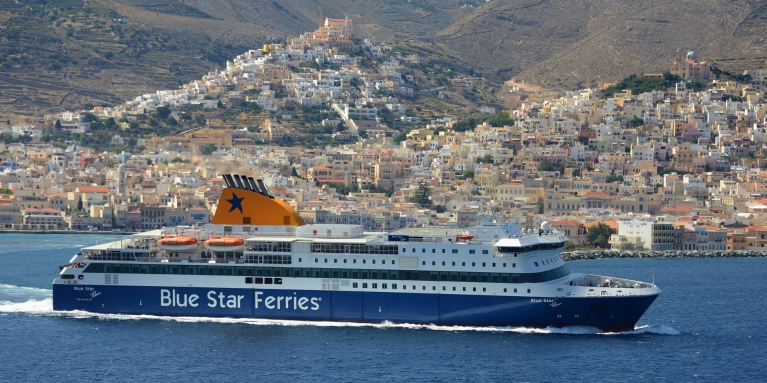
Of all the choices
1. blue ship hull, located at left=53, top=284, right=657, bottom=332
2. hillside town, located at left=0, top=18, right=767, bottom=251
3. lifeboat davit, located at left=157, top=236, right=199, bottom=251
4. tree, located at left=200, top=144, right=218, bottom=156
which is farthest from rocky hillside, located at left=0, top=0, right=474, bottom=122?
lifeboat davit, located at left=157, top=236, right=199, bottom=251

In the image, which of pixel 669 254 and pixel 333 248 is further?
pixel 669 254

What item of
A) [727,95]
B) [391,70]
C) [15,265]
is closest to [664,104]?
[727,95]

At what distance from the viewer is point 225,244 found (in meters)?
42.5

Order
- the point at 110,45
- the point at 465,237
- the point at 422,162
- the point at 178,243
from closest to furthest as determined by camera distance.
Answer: the point at 465,237 < the point at 178,243 < the point at 422,162 < the point at 110,45

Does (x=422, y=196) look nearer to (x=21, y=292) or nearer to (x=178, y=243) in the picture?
(x=21, y=292)

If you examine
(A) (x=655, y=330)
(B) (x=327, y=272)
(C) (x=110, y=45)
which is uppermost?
(C) (x=110, y=45)

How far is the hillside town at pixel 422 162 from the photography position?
7644cm

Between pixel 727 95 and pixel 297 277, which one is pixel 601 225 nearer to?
pixel 297 277

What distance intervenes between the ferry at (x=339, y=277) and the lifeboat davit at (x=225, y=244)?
0.13ft

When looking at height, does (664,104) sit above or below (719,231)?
above

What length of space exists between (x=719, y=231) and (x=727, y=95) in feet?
141

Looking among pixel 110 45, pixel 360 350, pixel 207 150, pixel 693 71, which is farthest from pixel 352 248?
pixel 110 45

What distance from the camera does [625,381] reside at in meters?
35.9

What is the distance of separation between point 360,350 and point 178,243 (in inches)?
273
